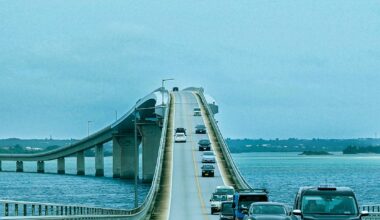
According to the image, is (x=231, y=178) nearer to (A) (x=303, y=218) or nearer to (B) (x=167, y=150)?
(B) (x=167, y=150)

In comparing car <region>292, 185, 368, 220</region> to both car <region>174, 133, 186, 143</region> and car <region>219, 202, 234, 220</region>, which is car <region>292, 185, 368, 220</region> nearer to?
car <region>219, 202, 234, 220</region>

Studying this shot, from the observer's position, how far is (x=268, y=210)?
114 ft

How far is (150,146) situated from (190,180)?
7367cm

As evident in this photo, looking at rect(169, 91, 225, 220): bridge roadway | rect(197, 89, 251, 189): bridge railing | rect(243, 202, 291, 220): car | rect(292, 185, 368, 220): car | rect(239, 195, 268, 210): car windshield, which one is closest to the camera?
rect(292, 185, 368, 220): car

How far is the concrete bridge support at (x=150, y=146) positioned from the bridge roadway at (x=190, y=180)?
467 cm

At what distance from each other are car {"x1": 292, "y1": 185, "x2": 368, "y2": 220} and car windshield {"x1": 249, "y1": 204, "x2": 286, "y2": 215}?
3.12 meters

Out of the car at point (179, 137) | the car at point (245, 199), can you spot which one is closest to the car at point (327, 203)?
the car at point (245, 199)

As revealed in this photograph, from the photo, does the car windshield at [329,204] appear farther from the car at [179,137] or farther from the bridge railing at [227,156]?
the car at [179,137]

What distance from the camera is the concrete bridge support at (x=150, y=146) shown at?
556ft

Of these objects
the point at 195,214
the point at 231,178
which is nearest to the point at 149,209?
the point at 195,214

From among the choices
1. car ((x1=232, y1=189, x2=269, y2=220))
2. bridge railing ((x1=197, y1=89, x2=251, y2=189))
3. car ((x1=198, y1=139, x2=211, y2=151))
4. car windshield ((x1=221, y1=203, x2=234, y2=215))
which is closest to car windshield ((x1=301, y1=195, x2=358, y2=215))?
car ((x1=232, y1=189, x2=269, y2=220))

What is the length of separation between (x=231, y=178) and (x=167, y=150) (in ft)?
102

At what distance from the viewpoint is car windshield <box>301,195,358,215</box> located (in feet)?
100

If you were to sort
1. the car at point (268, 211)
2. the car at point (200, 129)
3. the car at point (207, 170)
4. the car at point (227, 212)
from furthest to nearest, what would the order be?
the car at point (200, 129), the car at point (207, 170), the car at point (227, 212), the car at point (268, 211)
